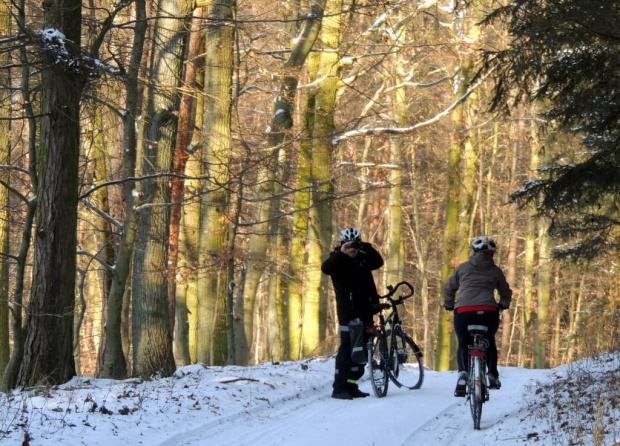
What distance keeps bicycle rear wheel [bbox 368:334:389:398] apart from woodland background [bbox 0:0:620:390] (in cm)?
328

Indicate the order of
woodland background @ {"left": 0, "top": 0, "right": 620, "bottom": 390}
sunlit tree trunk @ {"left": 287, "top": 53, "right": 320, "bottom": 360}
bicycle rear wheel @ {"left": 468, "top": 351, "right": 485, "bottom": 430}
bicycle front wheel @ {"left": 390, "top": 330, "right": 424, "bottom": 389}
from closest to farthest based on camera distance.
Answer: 1. bicycle rear wheel @ {"left": 468, "top": 351, "right": 485, "bottom": 430}
2. woodland background @ {"left": 0, "top": 0, "right": 620, "bottom": 390}
3. bicycle front wheel @ {"left": 390, "top": 330, "right": 424, "bottom": 389}
4. sunlit tree trunk @ {"left": 287, "top": 53, "right": 320, "bottom": 360}

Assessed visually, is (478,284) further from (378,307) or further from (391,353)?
(391,353)

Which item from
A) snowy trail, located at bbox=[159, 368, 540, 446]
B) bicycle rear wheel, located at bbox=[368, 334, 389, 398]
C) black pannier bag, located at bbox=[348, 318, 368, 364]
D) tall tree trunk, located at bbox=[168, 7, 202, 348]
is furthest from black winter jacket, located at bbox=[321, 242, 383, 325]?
tall tree trunk, located at bbox=[168, 7, 202, 348]

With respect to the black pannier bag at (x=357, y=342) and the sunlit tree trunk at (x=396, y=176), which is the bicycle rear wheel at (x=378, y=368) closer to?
the black pannier bag at (x=357, y=342)

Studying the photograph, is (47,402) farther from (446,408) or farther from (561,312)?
(561,312)

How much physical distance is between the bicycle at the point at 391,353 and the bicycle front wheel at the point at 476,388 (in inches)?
85.4

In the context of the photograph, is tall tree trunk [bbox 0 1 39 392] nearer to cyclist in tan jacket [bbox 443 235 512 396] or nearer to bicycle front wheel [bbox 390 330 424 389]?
bicycle front wheel [bbox 390 330 424 389]

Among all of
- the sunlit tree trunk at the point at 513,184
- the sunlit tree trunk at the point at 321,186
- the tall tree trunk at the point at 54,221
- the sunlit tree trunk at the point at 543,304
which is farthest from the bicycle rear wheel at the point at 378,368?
the sunlit tree trunk at the point at 513,184

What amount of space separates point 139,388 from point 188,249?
7412 mm

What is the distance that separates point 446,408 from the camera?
10.0 meters

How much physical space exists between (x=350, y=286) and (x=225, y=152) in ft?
17.6

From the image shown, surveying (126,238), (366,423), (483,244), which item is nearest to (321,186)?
(126,238)

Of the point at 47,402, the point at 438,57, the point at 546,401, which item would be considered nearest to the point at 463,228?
the point at 438,57

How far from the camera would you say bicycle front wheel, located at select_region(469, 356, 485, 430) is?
864 cm
